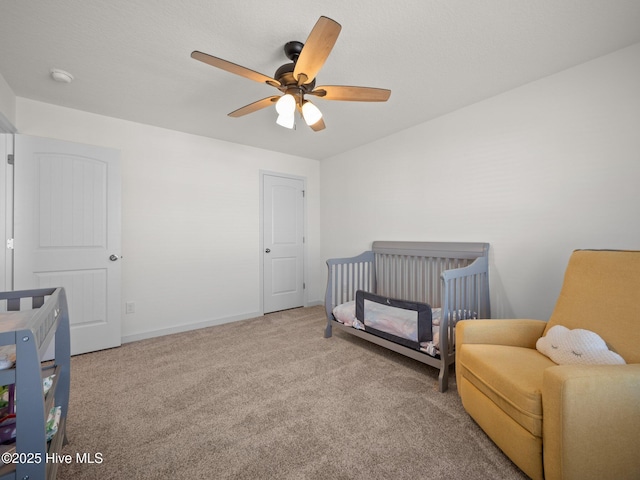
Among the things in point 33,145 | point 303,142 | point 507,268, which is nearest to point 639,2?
point 507,268

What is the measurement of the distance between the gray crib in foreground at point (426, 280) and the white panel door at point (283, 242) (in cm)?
103

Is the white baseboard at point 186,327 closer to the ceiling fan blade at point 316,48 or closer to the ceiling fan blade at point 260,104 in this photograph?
the ceiling fan blade at point 260,104

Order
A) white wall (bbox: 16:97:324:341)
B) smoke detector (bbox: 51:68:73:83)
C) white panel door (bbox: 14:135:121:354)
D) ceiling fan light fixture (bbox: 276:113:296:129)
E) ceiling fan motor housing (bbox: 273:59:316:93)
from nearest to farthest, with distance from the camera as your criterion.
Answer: ceiling fan motor housing (bbox: 273:59:316:93) < ceiling fan light fixture (bbox: 276:113:296:129) < smoke detector (bbox: 51:68:73:83) < white panel door (bbox: 14:135:121:354) < white wall (bbox: 16:97:324:341)

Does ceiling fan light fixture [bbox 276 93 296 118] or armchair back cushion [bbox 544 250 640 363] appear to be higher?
ceiling fan light fixture [bbox 276 93 296 118]

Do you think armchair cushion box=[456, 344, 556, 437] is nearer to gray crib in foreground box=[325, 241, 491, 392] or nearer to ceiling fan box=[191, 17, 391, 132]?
gray crib in foreground box=[325, 241, 491, 392]

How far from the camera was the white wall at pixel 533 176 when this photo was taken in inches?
72.7

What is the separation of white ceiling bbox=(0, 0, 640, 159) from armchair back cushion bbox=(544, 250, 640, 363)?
135cm

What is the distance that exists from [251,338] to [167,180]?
199 cm

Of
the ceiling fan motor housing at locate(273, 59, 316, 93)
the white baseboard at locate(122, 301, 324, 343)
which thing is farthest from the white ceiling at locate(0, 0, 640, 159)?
the white baseboard at locate(122, 301, 324, 343)

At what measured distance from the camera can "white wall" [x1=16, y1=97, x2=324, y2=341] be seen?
9.27ft

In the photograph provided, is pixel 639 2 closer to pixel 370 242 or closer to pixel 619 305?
pixel 619 305

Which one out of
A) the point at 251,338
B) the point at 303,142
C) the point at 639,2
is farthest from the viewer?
the point at 303,142

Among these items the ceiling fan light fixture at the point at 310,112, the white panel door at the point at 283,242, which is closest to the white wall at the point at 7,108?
the ceiling fan light fixture at the point at 310,112

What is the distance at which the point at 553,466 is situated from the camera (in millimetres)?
1077
